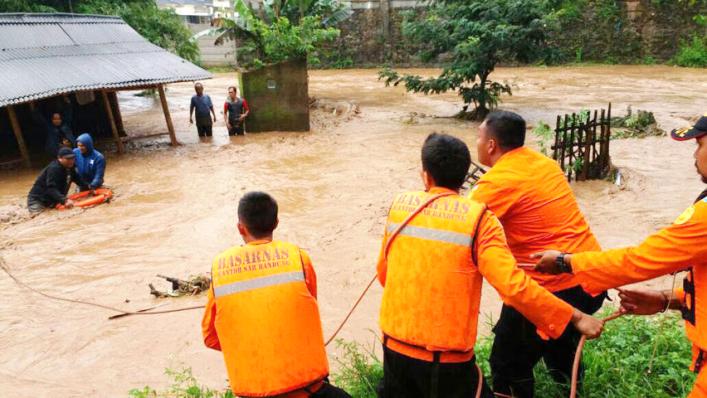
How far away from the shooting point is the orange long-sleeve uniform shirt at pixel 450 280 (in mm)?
2143

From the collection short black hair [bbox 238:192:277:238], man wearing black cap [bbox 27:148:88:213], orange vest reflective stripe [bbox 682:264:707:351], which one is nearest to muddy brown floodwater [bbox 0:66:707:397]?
man wearing black cap [bbox 27:148:88:213]

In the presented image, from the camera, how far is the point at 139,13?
57.1 ft

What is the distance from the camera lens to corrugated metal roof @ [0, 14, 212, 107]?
1069 cm

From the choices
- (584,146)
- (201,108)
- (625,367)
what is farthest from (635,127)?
(625,367)

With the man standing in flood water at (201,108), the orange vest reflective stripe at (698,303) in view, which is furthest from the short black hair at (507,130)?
the man standing in flood water at (201,108)

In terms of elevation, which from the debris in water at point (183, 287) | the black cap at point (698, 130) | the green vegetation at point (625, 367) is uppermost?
the black cap at point (698, 130)

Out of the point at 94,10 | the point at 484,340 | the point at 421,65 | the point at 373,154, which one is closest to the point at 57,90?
the point at 373,154

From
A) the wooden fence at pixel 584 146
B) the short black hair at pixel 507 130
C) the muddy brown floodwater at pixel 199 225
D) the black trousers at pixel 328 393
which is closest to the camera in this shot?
the black trousers at pixel 328 393

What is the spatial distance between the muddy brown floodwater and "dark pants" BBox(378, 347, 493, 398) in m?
2.19

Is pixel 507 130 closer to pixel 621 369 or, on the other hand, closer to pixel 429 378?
pixel 429 378

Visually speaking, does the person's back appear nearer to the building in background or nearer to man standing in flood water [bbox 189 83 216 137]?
man standing in flood water [bbox 189 83 216 137]

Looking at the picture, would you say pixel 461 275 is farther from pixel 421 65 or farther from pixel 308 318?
pixel 421 65

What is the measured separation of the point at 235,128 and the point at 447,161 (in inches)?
473

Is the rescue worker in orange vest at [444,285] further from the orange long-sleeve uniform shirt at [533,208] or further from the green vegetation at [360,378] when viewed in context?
the green vegetation at [360,378]
